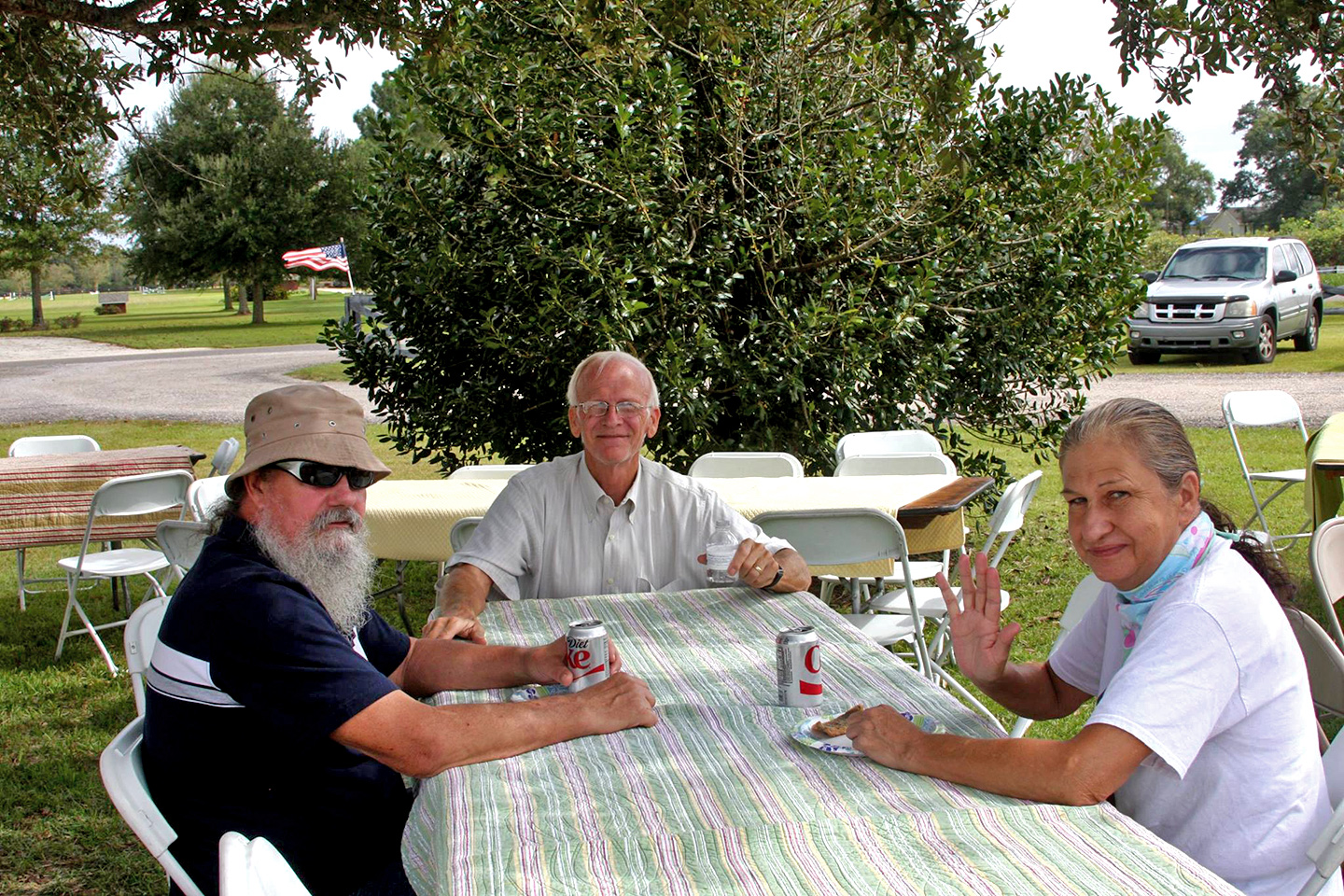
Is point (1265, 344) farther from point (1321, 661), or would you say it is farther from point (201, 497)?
point (1321, 661)

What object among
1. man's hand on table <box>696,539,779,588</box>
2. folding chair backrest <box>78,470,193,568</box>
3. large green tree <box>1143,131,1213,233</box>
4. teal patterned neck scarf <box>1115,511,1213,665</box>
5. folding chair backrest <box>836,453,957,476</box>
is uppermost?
large green tree <box>1143,131,1213,233</box>

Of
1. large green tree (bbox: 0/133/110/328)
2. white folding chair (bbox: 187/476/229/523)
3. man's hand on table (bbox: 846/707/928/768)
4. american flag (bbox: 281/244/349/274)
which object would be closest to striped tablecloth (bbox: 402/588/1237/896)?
man's hand on table (bbox: 846/707/928/768)

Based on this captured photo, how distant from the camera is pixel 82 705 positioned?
564 cm

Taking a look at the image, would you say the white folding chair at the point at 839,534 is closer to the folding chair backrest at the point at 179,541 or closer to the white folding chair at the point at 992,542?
the white folding chair at the point at 992,542

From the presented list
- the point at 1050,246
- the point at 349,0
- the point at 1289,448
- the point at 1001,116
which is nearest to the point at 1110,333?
the point at 1050,246

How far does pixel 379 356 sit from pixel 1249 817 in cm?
644

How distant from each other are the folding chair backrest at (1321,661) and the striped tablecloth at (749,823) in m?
0.78

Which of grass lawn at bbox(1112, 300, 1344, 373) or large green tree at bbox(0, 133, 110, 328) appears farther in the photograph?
grass lawn at bbox(1112, 300, 1344, 373)

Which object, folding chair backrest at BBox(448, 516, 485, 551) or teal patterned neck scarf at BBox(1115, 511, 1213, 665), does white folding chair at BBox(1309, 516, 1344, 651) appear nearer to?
teal patterned neck scarf at BBox(1115, 511, 1213, 665)

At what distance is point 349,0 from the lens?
4527 millimetres

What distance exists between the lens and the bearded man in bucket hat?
2.12 m

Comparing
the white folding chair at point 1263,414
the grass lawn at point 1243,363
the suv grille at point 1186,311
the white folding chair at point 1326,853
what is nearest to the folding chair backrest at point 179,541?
the white folding chair at point 1326,853

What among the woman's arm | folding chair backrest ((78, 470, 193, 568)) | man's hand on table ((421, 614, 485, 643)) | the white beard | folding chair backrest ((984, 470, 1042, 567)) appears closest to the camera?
the woman's arm

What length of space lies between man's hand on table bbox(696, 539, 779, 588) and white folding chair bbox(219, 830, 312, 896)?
2.18 m
